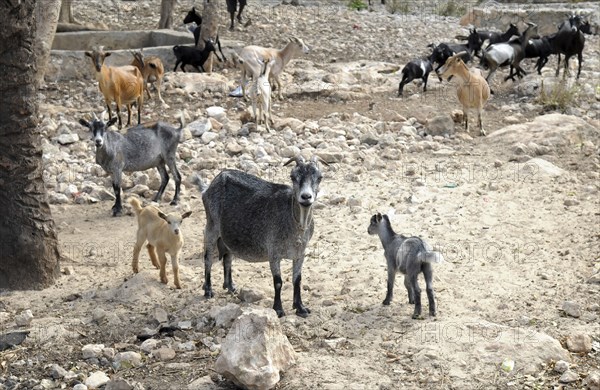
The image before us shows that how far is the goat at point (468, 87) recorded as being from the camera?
1439 cm

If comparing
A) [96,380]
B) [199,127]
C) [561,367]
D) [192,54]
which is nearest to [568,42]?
[192,54]

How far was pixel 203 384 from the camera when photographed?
6617 millimetres

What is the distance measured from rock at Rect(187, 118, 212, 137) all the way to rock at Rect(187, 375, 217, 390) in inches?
285

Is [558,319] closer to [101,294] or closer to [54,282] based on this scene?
[101,294]

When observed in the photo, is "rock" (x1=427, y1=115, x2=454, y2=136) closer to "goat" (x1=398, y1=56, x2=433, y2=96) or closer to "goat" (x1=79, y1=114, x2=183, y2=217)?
"goat" (x1=398, y1=56, x2=433, y2=96)

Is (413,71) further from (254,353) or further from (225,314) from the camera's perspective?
(254,353)

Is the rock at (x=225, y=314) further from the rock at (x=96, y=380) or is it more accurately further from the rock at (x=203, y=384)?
the rock at (x=96, y=380)

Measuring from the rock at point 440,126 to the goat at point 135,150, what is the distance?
13.9ft

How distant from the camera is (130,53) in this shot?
16984 mm

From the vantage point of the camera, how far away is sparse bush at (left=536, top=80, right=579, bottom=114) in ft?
51.2

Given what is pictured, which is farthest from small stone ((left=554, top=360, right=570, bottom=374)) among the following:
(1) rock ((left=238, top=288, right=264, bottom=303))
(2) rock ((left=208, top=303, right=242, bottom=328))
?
(1) rock ((left=238, top=288, right=264, bottom=303))

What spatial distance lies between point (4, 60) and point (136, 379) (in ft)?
10.9

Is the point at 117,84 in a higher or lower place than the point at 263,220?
lower

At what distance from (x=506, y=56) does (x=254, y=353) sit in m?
13.0
